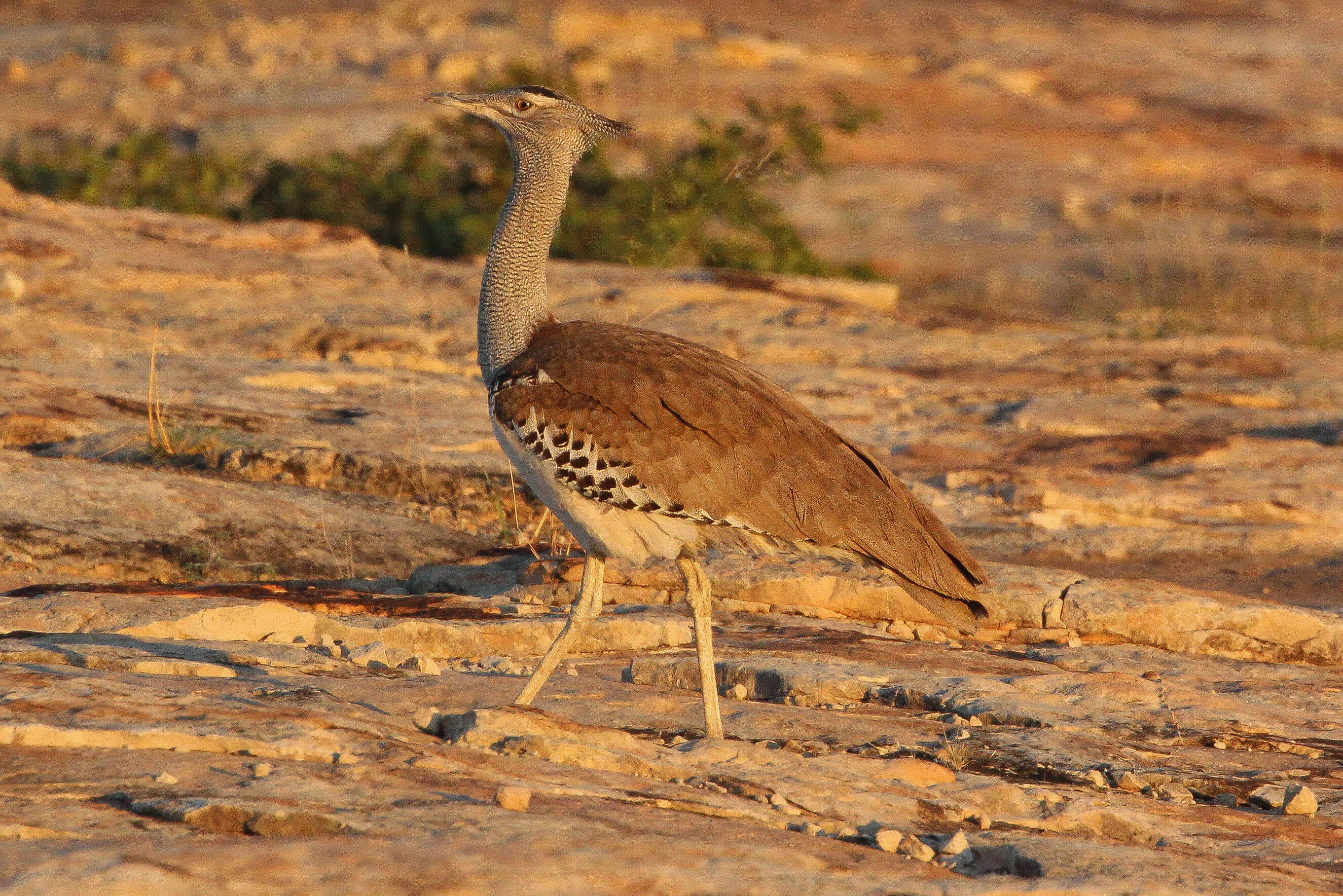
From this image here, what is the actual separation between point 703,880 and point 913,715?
2.14 meters

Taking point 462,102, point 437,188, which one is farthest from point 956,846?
point 437,188

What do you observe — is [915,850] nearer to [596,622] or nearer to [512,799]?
[512,799]

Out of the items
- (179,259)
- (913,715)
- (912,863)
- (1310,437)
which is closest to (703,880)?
(912,863)

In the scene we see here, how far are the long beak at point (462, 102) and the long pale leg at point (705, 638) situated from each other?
1.98 metres

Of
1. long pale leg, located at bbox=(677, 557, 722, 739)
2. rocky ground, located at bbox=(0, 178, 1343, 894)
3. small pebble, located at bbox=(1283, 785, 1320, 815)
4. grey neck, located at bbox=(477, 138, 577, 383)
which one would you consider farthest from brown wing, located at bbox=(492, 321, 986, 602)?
small pebble, located at bbox=(1283, 785, 1320, 815)

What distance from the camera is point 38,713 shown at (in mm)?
3943

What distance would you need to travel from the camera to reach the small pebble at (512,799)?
361 cm

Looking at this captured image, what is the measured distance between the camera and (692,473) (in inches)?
201

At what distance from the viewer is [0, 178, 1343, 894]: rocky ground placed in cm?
354

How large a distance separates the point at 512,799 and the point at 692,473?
171 centimetres

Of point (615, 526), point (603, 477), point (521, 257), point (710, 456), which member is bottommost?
point (615, 526)

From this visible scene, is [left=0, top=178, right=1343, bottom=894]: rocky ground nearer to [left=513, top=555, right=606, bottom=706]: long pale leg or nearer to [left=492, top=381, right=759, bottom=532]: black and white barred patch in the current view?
[left=513, top=555, right=606, bottom=706]: long pale leg

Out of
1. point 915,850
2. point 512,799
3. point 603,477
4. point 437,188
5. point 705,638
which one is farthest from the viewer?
point 437,188

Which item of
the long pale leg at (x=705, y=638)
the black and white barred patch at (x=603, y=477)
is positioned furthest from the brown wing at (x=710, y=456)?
the long pale leg at (x=705, y=638)
